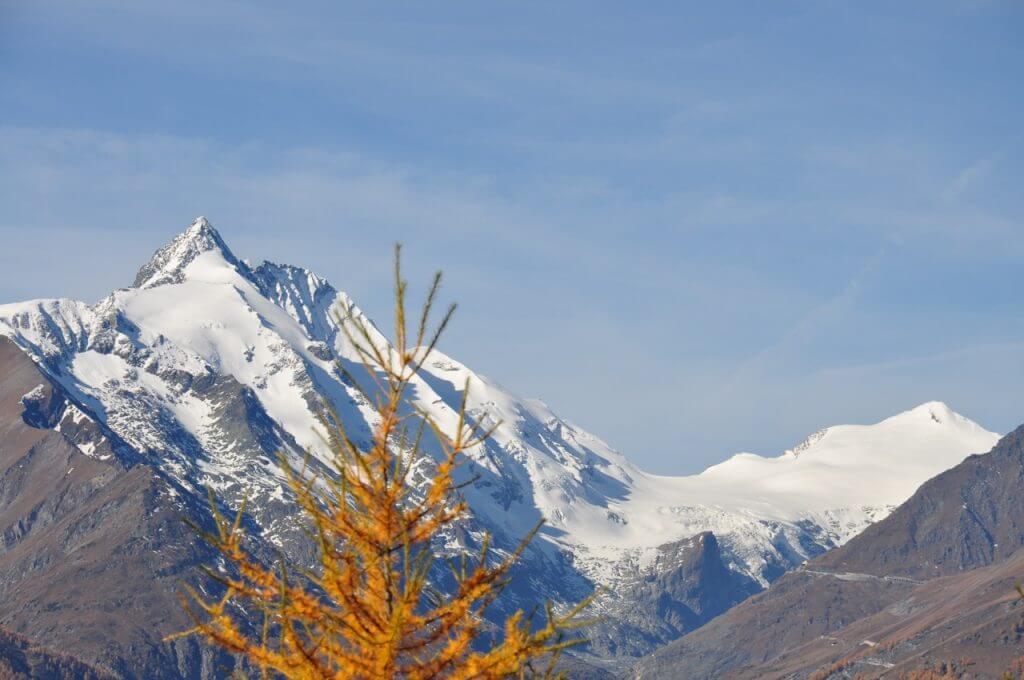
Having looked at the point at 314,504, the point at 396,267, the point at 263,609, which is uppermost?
the point at 396,267

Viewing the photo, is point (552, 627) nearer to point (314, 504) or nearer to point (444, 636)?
point (444, 636)

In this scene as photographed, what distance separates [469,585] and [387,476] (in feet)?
7.92

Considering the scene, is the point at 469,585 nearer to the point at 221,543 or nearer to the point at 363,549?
the point at 363,549

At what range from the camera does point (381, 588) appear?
27.4m

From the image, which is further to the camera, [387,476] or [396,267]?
[387,476]

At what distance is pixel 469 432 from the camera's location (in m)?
27.7

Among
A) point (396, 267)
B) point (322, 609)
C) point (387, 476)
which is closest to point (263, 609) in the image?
point (322, 609)

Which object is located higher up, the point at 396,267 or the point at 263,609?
the point at 396,267

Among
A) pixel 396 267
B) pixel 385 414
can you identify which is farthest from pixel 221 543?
pixel 396 267

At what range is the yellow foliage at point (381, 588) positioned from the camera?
2611 centimetres

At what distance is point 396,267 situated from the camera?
85.1 feet

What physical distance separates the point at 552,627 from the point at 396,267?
6.44 m

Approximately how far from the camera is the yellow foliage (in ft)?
85.7

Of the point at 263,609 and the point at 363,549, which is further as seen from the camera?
the point at 363,549
